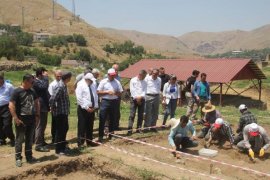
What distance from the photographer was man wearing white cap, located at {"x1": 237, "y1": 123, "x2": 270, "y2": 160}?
8.52m

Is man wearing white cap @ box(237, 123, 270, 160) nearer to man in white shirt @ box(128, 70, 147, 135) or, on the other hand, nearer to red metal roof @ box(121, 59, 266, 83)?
man in white shirt @ box(128, 70, 147, 135)

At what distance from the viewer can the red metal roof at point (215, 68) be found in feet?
72.3

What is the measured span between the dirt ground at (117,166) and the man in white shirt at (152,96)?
146cm

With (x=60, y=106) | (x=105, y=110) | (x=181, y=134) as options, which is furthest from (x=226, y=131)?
(x=60, y=106)

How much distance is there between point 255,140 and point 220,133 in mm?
1113

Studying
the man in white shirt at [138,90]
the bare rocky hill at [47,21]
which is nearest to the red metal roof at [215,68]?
the man in white shirt at [138,90]

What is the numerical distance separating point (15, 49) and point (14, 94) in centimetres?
3861

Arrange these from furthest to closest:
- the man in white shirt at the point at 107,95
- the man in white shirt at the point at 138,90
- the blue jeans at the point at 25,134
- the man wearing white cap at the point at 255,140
Result: the man in white shirt at the point at 138,90 → the man in white shirt at the point at 107,95 → the man wearing white cap at the point at 255,140 → the blue jeans at the point at 25,134

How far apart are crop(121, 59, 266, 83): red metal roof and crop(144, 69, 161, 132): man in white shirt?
463 inches

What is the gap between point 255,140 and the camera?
8.75 meters

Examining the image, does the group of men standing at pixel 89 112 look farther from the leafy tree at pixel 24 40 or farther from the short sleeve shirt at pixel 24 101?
the leafy tree at pixel 24 40

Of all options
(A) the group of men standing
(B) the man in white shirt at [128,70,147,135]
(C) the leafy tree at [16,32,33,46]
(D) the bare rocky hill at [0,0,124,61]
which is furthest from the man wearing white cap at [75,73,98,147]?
(D) the bare rocky hill at [0,0,124,61]

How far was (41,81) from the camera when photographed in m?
8.07

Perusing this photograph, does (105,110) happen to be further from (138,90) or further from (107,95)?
(138,90)
